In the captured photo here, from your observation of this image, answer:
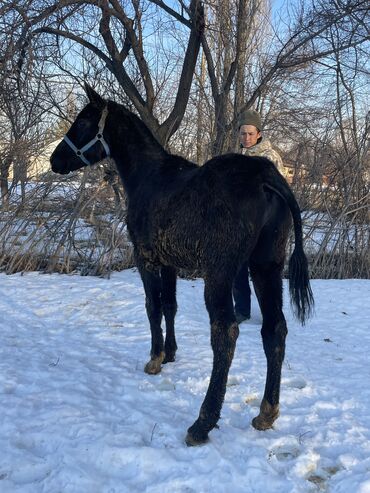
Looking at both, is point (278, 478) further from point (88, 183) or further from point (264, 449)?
point (88, 183)

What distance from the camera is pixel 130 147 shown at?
3785 millimetres

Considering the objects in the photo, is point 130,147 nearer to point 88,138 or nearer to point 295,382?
point 88,138

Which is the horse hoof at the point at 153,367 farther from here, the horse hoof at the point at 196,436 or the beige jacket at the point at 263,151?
the beige jacket at the point at 263,151

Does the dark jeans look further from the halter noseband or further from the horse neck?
the halter noseband

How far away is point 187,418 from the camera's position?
308 centimetres

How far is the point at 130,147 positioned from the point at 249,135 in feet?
4.96

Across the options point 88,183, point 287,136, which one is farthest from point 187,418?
point 287,136

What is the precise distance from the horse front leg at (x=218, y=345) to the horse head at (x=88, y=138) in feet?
5.51

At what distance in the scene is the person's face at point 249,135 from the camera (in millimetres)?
4645

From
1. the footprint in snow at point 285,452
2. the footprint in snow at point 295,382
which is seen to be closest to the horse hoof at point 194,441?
the footprint in snow at point 285,452

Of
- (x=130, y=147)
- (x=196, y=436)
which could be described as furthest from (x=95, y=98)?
(x=196, y=436)

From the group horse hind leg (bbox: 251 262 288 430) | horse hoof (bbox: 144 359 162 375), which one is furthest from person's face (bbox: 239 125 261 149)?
horse hoof (bbox: 144 359 162 375)

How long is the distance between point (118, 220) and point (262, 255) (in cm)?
520

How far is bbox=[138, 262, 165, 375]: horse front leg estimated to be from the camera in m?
3.79
